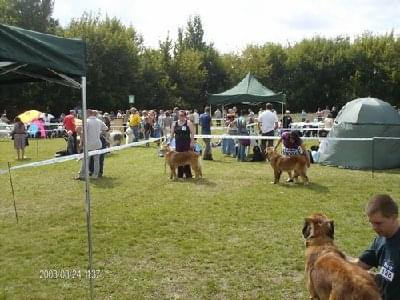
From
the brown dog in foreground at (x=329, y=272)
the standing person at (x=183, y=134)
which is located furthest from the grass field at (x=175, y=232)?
the brown dog in foreground at (x=329, y=272)

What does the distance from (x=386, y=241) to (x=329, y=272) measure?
52 centimetres

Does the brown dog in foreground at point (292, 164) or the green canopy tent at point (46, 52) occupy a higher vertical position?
the green canopy tent at point (46, 52)

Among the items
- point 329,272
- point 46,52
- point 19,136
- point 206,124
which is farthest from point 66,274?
point 206,124

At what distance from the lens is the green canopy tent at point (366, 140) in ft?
42.8

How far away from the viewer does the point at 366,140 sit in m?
12.8

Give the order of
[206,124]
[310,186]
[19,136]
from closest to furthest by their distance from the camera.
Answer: [310,186]
[19,136]
[206,124]

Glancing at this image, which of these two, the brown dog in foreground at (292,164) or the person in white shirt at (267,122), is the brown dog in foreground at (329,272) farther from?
the person in white shirt at (267,122)

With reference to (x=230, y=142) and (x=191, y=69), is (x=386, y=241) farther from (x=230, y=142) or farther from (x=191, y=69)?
(x=191, y=69)

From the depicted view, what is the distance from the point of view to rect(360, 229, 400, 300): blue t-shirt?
9.29ft

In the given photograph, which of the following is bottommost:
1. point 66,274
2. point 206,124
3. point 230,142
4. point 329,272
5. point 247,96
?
point 66,274

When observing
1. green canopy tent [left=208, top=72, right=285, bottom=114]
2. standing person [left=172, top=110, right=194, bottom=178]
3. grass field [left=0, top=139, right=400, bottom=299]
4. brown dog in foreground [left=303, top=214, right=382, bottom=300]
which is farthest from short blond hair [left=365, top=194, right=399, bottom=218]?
green canopy tent [left=208, top=72, right=285, bottom=114]

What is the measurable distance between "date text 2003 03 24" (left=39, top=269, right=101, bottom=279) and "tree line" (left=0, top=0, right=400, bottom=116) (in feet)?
111

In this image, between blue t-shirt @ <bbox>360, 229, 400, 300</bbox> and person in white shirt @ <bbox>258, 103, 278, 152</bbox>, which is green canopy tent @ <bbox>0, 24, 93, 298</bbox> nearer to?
blue t-shirt @ <bbox>360, 229, 400, 300</bbox>

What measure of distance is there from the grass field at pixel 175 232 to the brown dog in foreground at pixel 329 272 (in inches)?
39.2
